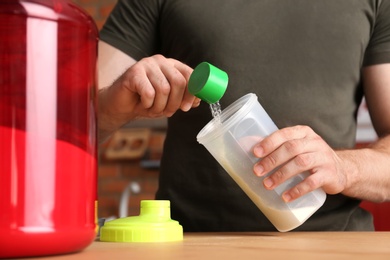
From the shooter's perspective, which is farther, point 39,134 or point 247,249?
point 247,249

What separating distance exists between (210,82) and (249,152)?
14 centimetres

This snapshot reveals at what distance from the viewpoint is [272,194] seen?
0.83 meters

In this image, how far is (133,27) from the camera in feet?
4.37

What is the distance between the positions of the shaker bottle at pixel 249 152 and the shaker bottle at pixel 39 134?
0.26 metres

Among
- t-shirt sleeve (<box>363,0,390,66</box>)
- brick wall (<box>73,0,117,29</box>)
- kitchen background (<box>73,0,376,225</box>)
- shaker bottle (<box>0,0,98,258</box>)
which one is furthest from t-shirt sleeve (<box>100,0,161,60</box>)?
brick wall (<box>73,0,117,29</box>)

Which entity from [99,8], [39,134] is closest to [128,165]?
[99,8]

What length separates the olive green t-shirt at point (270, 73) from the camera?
1.20m

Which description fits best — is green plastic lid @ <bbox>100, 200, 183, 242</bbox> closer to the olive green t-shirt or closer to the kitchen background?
the olive green t-shirt

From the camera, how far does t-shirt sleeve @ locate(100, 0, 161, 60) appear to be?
52.2 inches

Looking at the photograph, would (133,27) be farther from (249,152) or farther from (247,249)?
(247,249)

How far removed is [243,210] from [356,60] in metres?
0.40

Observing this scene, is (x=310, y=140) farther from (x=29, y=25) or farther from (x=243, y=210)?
(x=29, y=25)

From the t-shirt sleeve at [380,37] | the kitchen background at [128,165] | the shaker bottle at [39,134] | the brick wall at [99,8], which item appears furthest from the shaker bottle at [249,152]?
the brick wall at [99,8]

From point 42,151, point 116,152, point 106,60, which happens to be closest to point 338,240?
point 42,151
